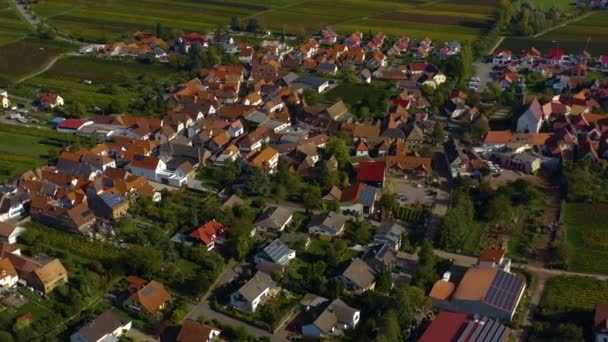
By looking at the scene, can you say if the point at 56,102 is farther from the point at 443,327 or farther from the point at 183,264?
the point at 443,327

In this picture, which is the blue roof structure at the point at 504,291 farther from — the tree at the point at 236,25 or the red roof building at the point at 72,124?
the tree at the point at 236,25

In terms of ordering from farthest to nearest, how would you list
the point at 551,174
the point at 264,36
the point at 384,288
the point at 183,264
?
the point at 264,36 → the point at 551,174 → the point at 183,264 → the point at 384,288

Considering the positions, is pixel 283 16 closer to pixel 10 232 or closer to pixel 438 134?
pixel 438 134

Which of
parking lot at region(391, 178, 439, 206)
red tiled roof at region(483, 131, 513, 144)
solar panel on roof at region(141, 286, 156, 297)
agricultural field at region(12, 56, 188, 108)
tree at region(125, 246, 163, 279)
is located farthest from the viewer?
agricultural field at region(12, 56, 188, 108)

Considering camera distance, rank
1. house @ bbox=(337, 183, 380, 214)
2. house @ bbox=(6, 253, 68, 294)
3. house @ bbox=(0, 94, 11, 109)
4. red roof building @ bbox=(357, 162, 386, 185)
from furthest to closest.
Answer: house @ bbox=(0, 94, 11, 109) → red roof building @ bbox=(357, 162, 386, 185) → house @ bbox=(337, 183, 380, 214) → house @ bbox=(6, 253, 68, 294)

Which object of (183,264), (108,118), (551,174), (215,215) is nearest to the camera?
(183,264)

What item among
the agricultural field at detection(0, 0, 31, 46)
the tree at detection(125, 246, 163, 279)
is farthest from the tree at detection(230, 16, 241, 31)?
the tree at detection(125, 246, 163, 279)

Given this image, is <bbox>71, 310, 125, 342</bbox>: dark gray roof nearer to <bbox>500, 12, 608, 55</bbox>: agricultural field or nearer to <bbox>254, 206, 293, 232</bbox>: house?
<bbox>254, 206, 293, 232</bbox>: house

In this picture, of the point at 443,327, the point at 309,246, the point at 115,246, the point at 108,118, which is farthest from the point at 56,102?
the point at 443,327
